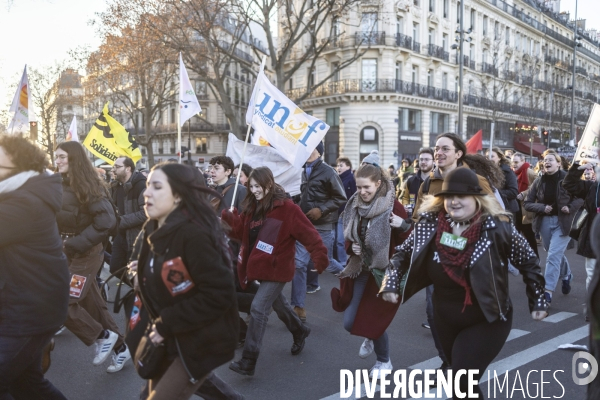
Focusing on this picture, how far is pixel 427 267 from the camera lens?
3508mm

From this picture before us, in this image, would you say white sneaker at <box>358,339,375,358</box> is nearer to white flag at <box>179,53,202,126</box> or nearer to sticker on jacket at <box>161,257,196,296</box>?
sticker on jacket at <box>161,257,196,296</box>

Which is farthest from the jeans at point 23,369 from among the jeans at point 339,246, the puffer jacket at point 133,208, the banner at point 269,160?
the jeans at point 339,246

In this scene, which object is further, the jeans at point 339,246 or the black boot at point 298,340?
the jeans at point 339,246

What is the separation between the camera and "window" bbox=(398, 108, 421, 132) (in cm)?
3919

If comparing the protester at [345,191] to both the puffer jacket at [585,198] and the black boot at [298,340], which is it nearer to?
the puffer jacket at [585,198]

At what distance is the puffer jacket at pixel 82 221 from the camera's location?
466 cm

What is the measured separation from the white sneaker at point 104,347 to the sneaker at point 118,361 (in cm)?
7

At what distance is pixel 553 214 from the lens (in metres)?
7.38

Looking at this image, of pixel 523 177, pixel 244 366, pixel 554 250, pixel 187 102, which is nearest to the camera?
pixel 244 366

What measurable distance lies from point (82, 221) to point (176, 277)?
8.23 ft

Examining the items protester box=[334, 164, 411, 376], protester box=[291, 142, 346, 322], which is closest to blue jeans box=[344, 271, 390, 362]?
protester box=[334, 164, 411, 376]

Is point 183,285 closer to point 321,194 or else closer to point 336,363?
point 336,363

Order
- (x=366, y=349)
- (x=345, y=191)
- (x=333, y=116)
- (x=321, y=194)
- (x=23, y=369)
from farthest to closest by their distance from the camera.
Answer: (x=333, y=116), (x=345, y=191), (x=321, y=194), (x=366, y=349), (x=23, y=369)

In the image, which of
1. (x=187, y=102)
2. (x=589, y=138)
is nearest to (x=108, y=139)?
(x=187, y=102)
